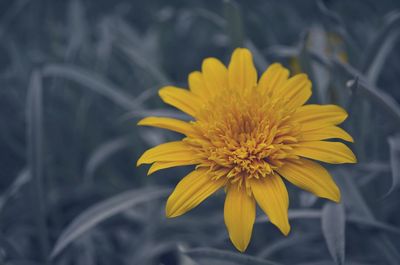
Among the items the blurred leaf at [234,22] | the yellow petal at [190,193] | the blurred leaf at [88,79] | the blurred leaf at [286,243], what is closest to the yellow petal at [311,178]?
the yellow petal at [190,193]

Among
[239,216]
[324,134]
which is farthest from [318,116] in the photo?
[239,216]

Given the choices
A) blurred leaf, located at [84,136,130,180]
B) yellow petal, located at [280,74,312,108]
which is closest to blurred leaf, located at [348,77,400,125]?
yellow petal, located at [280,74,312,108]

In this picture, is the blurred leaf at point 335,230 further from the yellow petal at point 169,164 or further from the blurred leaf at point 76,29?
the blurred leaf at point 76,29

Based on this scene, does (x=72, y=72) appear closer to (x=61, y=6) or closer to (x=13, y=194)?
(x=13, y=194)

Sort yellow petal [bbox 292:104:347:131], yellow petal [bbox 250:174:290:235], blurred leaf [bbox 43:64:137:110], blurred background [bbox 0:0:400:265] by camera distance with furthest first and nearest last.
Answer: blurred leaf [bbox 43:64:137:110]
blurred background [bbox 0:0:400:265]
yellow petal [bbox 292:104:347:131]
yellow petal [bbox 250:174:290:235]

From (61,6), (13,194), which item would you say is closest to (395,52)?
(13,194)

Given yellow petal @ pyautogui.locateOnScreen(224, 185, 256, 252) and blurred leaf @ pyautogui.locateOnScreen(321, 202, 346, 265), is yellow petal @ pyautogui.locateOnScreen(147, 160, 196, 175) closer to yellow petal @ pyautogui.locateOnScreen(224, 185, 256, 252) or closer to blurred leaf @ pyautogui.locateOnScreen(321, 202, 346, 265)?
yellow petal @ pyautogui.locateOnScreen(224, 185, 256, 252)
